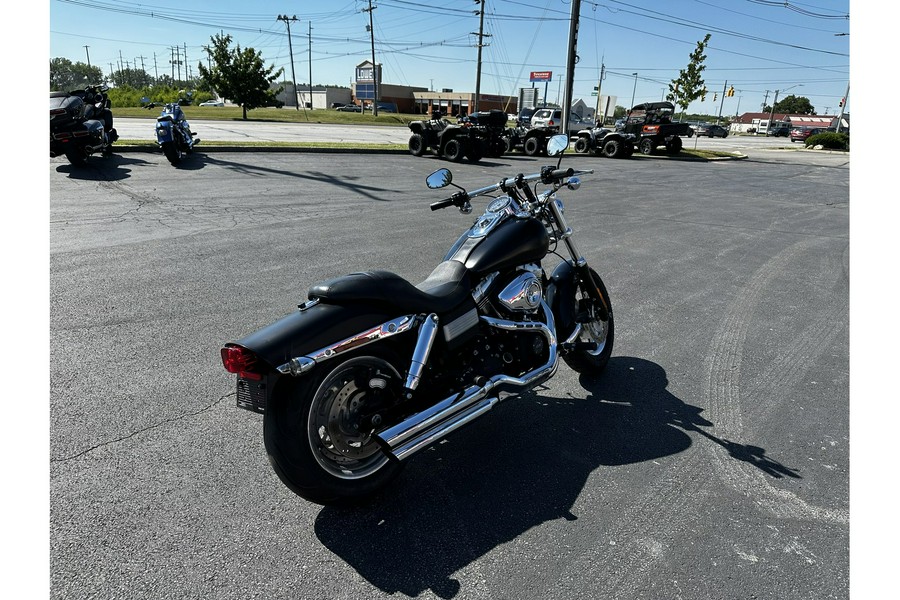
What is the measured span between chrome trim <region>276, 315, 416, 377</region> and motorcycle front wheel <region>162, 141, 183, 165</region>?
37.2 ft

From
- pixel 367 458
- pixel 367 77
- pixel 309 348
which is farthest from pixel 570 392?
pixel 367 77

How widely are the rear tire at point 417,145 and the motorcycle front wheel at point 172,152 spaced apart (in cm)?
826

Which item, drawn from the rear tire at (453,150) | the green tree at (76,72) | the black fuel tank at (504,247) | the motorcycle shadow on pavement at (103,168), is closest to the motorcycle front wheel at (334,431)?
the black fuel tank at (504,247)

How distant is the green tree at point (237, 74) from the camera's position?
31.8m

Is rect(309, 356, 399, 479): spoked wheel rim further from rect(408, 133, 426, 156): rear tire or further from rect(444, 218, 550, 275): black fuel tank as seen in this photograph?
rect(408, 133, 426, 156): rear tire

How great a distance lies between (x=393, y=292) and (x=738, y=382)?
2.99m

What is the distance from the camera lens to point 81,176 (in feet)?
33.7

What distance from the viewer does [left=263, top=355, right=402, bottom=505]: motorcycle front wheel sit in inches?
92.7

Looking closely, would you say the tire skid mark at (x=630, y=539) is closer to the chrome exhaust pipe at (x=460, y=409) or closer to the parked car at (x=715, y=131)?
the chrome exhaust pipe at (x=460, y=409)

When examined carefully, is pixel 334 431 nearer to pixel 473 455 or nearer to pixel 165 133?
pixel 473 455

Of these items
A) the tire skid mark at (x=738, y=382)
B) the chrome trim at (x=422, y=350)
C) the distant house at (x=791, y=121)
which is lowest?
the tire skid mark at (x=738, y=382)

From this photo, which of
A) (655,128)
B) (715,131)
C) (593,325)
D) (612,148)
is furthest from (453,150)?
(715,131)

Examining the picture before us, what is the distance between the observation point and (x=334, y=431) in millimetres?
2572

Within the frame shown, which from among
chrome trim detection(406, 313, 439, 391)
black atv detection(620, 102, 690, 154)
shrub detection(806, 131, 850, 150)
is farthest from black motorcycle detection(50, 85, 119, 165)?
shrub detection(806, 131, 850, 150)
